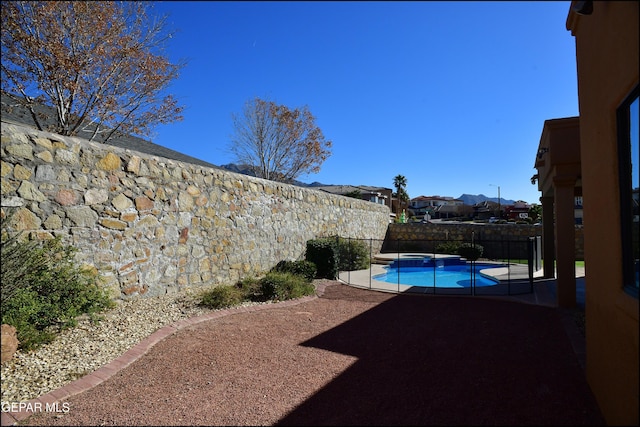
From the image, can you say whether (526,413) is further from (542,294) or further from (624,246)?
(542,294)

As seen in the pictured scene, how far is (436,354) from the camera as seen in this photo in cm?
480

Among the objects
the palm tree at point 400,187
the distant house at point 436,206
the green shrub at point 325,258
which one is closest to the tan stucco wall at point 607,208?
the green shrub at point 325,258

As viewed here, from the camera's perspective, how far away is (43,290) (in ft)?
16.0

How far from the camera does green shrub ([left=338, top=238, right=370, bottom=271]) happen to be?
43.8 ft

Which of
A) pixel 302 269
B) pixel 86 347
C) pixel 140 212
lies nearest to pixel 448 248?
pixel 302 269

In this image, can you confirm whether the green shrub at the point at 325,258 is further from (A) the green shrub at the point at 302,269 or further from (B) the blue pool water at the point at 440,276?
(B) the blue pool water at the point at 440,276

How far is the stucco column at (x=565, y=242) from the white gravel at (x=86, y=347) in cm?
686

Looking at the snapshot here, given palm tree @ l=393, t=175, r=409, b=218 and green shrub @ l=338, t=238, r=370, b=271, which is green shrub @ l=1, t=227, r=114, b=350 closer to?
green shrub @ l=338, t=238, r=370, b=271

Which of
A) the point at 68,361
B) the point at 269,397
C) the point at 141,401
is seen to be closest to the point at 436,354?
the point at 269,397

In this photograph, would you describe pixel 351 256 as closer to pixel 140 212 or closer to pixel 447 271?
pixel 447 271

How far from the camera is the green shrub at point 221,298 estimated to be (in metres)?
7.05

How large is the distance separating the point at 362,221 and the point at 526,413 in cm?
1601

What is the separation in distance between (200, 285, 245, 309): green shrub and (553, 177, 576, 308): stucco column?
251 inches

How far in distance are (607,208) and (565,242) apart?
16.4 ft
